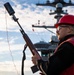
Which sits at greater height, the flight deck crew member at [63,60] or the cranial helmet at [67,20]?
the cranial helmet at [67,20]

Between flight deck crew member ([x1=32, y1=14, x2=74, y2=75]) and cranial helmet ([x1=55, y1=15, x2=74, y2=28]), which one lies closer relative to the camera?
flight deck crew member ([x1=32, y1=14, x2=74, y2=75])

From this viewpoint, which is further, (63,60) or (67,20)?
(67,20)

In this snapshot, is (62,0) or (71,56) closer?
(71,56)

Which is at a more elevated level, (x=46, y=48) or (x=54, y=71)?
(x=54, y=71)

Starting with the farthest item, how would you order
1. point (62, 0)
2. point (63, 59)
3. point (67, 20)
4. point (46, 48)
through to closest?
point (46, 48), point (62, 0), point (67, 20), point (63, 59)

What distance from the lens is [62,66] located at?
5.25m

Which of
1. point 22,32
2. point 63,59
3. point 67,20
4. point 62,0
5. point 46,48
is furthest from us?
point 46,48

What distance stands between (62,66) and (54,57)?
0.55 feet

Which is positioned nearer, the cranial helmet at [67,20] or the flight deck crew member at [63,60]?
the flight deck crew member at [63,60]

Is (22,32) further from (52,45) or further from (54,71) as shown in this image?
(52,45)

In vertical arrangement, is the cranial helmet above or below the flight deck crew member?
above

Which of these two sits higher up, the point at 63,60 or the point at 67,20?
the point at 67,20

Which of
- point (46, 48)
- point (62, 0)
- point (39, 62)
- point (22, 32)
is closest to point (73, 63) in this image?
point (39, 62)

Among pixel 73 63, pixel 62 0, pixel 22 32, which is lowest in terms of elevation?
pixel 62 0
